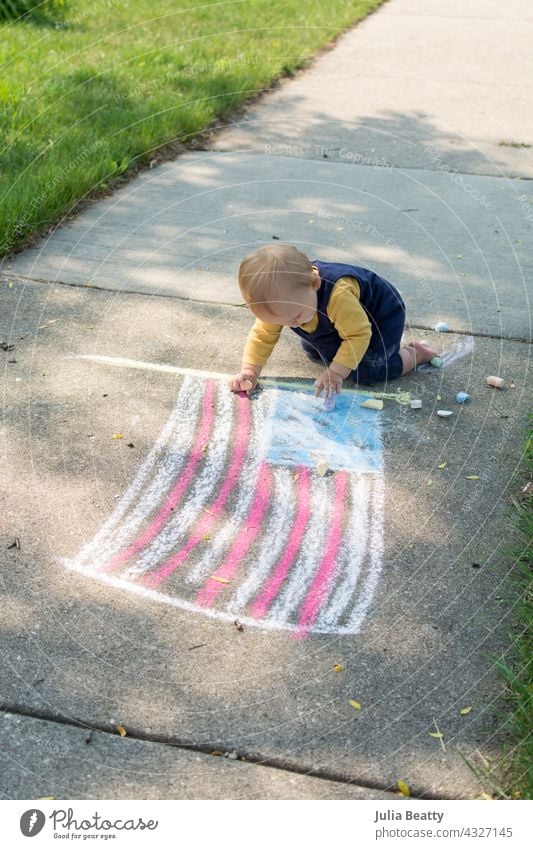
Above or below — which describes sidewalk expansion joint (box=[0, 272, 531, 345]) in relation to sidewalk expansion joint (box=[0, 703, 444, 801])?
above

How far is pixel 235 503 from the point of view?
307 cm

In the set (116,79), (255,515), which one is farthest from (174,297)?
(116,79)

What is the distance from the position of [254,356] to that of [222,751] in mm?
1731

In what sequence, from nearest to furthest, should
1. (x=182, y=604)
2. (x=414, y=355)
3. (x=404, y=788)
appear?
1. (x=404, y=788)
2. (x=182, y=604)
3. (x=414, y=355)

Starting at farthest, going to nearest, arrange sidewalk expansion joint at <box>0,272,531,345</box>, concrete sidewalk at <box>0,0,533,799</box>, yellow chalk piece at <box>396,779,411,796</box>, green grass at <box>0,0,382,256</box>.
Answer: green grass at <box>0,0,382,256</box> → sidewalk expansion joint at <box>0,272,531,345</box> → concrete sidewalk at <box>0,0,533,799</box> → yellow chalk piece at <box>396,779,411,796</box>

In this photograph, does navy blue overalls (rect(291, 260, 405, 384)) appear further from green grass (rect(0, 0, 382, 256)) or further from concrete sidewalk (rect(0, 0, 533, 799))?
green grass (rect(0, 0, 382, 256))

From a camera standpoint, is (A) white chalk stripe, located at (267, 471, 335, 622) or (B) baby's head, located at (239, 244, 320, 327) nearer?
(A) white chalk stripe, located at (267, 471, 335, 622)

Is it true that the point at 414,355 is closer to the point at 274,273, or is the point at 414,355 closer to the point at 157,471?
the point at 274,273

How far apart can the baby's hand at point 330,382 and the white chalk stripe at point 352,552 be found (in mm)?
434

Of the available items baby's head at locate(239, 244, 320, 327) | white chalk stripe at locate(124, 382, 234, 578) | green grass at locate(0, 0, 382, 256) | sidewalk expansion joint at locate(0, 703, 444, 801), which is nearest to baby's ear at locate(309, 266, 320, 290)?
baby's head at locate(239, 244, 320, 327)

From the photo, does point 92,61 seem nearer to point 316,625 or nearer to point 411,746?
point 316,625

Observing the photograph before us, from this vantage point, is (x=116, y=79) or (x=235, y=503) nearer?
(x=235, y=503)

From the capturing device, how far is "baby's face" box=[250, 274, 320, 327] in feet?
10.8
